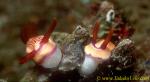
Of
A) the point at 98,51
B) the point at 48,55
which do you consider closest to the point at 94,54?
the point at 98,51

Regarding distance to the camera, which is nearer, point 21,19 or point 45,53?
point 45,53

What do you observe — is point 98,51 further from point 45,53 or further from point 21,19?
point 21,19

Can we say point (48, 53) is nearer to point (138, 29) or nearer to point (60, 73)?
point (60, 73)

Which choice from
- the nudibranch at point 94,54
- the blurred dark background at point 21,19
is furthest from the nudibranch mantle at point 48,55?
the blurred dark background at point 21,19

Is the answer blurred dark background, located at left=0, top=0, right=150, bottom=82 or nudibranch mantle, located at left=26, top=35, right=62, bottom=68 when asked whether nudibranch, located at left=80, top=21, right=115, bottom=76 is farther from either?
blurred dark background, located at left=0, top=0, right=150, bottom=82

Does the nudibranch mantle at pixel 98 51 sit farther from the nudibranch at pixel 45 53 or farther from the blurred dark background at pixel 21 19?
the blurred dark background at pixel 21 19

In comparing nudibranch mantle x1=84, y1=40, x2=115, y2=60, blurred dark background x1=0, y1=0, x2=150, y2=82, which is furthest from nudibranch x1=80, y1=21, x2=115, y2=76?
blurred dark background x1=0, y1=0, x2=150, y2=82

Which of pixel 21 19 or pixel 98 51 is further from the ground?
pixel 21 19

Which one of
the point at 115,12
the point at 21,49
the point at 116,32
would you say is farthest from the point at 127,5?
the point at 21,49
